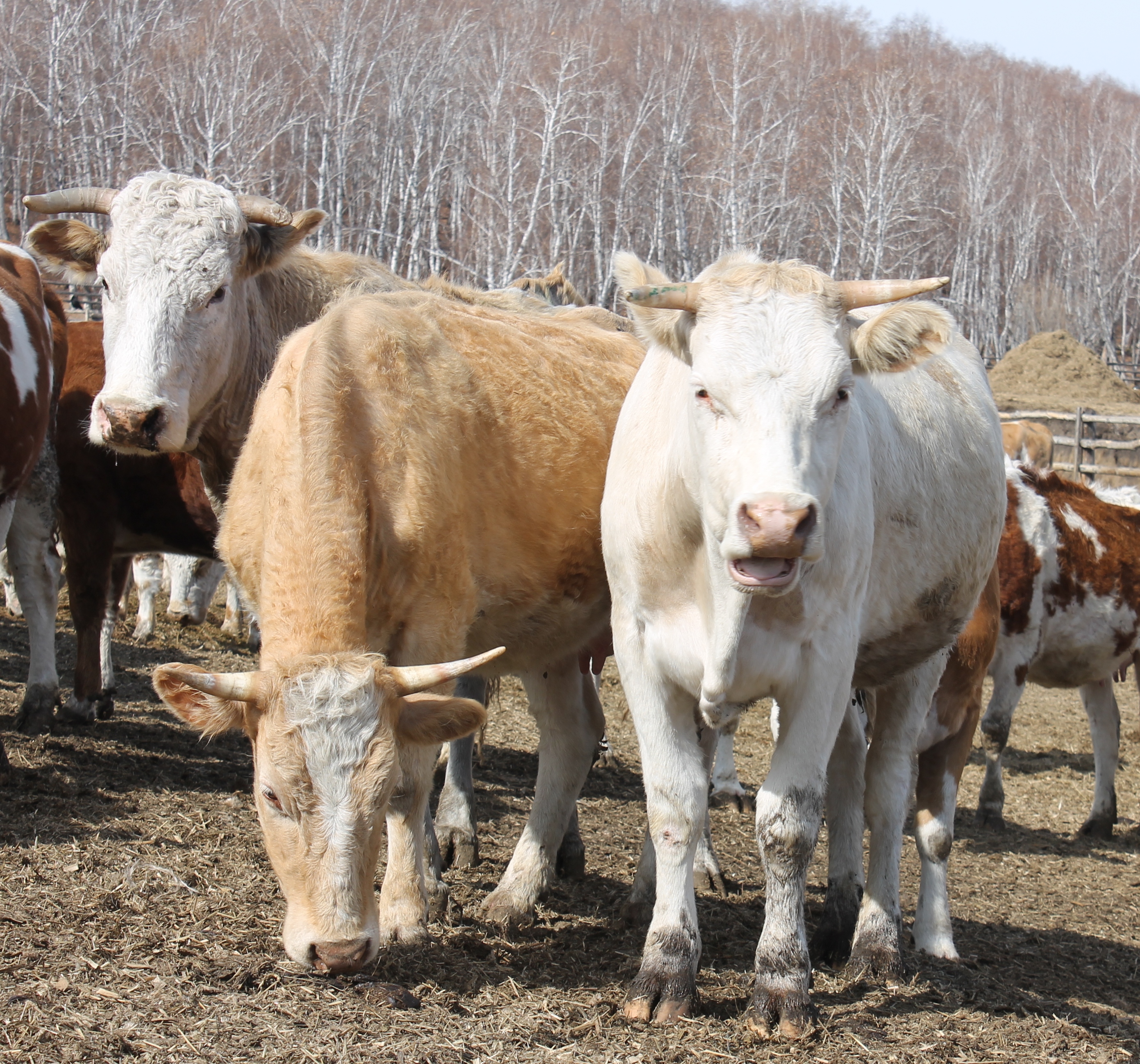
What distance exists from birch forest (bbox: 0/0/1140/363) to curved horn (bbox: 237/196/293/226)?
1061 inches

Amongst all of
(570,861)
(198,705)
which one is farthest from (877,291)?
(570,861)

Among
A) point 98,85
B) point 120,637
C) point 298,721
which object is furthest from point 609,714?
point 98,85

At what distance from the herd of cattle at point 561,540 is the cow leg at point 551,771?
1cm

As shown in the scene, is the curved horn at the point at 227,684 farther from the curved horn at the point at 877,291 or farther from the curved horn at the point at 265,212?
the curved horn at the point at 265,212

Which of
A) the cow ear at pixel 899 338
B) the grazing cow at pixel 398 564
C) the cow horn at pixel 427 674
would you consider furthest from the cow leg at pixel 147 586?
the cow ear at pixel 899 338

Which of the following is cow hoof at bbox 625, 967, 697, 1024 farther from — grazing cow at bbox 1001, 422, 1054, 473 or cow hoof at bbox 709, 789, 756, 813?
grazing cow at bbox 1001, 422, 1054, 473

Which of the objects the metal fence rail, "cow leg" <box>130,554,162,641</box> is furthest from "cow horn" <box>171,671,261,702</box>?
the metal fence rail

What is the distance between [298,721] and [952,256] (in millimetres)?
50346

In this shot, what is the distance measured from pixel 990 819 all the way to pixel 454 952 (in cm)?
472

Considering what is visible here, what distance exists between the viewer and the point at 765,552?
9.60 feet

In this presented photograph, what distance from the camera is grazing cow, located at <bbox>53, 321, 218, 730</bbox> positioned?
22.7 ft

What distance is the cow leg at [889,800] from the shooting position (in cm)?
423

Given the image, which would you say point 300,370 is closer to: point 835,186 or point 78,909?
Answer: point 78,909

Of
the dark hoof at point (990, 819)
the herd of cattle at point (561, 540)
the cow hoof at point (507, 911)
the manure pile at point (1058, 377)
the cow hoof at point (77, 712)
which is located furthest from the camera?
the manure pile at point (1058, 377)
